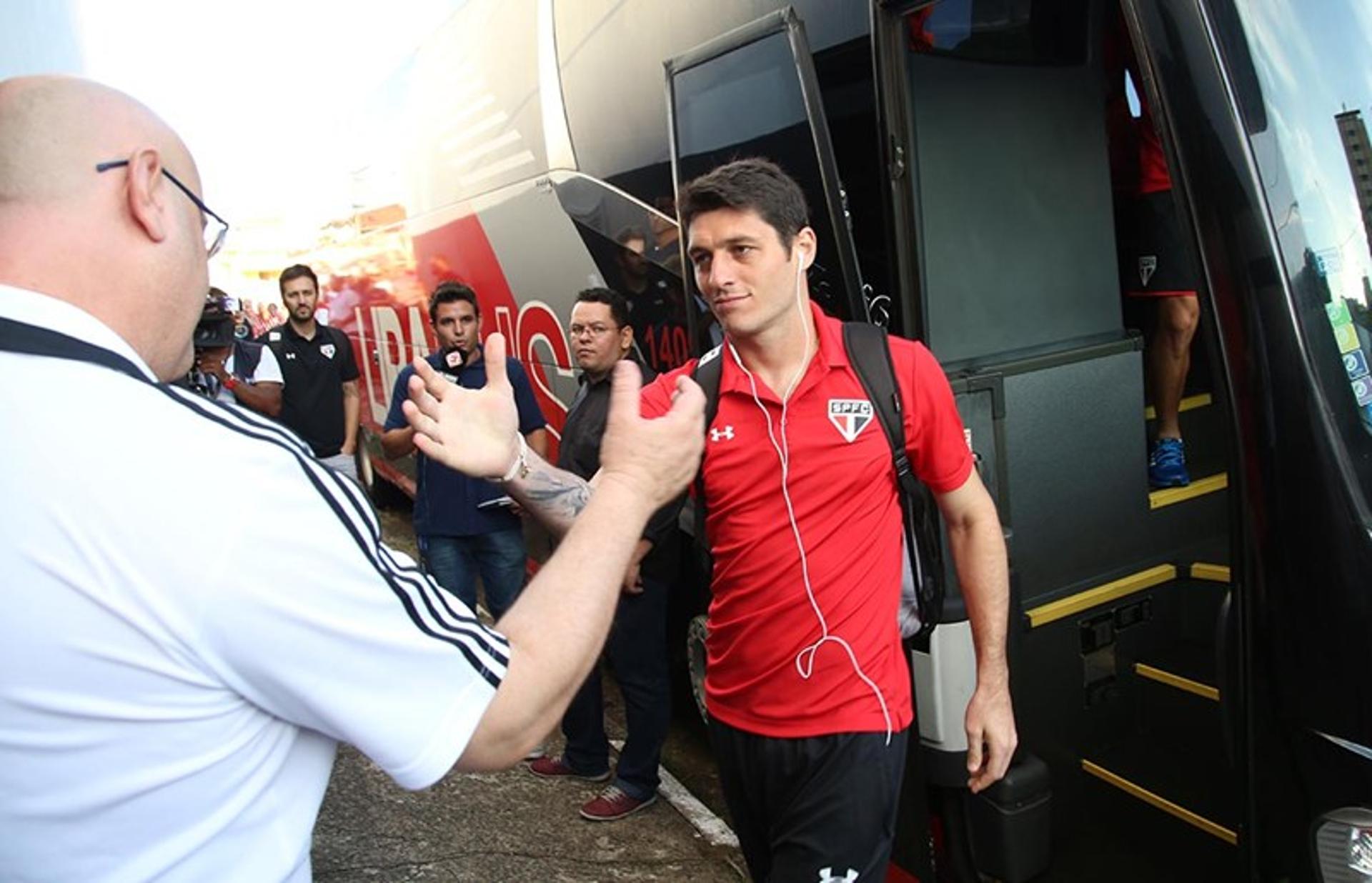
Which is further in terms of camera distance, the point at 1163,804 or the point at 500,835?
the point at 500,835

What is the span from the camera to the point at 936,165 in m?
3.05

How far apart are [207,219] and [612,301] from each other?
2.72 meters

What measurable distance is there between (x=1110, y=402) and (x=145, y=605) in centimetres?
301

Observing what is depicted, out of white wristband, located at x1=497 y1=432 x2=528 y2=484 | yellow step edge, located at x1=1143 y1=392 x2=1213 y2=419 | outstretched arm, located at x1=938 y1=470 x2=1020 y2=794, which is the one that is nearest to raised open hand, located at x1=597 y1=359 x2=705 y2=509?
white wristband, located at x1=497 y1=432 x2=528 y2=484

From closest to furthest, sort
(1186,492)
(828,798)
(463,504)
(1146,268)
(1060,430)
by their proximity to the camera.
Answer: (828,798) → (1060,430) → (1186,492) → (1146,268) → (463,504)

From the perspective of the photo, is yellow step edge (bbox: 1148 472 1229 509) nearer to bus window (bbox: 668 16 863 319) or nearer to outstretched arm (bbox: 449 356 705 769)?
bus window (bbox: 668 16 863 319)

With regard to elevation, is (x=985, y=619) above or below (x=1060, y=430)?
below

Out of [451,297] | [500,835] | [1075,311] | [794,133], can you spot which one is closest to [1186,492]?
[1075,311]

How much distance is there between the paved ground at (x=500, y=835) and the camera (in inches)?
145

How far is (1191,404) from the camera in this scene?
13.7ft

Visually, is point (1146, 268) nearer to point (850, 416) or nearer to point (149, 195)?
point (850, 416)

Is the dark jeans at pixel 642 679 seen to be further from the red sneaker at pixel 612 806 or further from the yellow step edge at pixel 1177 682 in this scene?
the yellow step edge at pixel 1177 682

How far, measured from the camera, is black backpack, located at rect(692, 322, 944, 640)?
2297 mm

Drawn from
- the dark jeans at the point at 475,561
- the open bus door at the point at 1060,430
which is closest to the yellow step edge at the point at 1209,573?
the open bus door at the point at 1060,430
